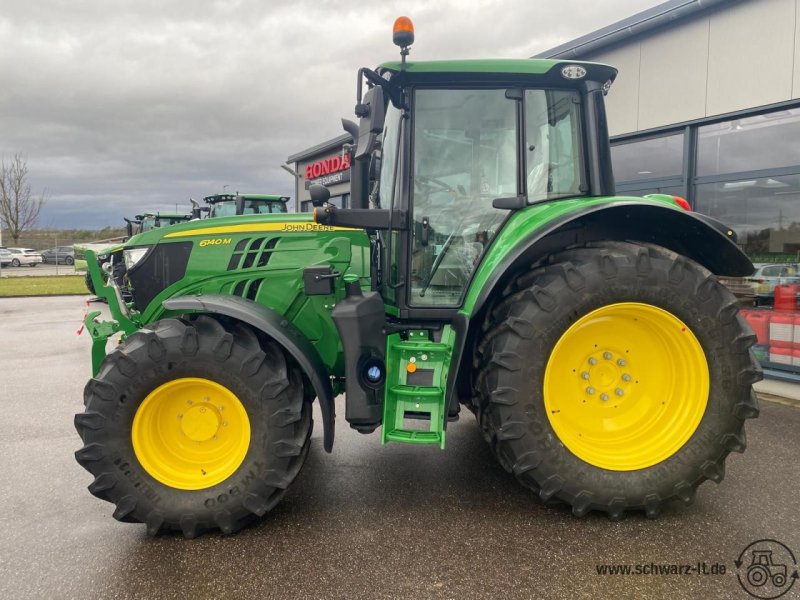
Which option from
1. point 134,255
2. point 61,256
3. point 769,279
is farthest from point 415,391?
point 61,256

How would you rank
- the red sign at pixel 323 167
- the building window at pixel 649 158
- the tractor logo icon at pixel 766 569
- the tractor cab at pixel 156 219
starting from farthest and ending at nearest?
the red sign at pixel 323 167 < the tractor cab at pixel 156 219 < the building window at pixel 649 158 < the tractor logo icon at pixel 766 569

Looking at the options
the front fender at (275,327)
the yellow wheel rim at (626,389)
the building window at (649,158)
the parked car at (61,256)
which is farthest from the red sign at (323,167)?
the parked car at (61,256)

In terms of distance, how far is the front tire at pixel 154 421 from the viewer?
2.65 m

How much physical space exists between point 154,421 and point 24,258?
3619 centimetres

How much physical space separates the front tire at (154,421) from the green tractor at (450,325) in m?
0.01

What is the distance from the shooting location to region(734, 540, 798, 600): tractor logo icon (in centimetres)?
226

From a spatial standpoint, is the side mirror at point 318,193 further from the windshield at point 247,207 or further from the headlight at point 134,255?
the windshield at point 247,207

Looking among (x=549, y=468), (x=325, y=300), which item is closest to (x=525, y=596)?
(x=549, y=468)

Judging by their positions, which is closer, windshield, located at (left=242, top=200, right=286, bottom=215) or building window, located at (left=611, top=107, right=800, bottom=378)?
building window, located at (left=611, top=107, right=800, bottom=378)

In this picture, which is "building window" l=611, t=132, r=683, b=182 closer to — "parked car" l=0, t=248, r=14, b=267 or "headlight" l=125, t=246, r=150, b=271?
"headlight" l=125, t=246, r=150, b=271

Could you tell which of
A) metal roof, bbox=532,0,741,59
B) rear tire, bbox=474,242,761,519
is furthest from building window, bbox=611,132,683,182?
rear tire, bbox=474,242,761,519

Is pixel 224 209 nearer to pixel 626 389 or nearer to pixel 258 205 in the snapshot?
pixel 258 205

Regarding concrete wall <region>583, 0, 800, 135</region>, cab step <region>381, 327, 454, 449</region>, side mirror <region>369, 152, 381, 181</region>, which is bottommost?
cab step <region>381, 327, 454, 449</region>

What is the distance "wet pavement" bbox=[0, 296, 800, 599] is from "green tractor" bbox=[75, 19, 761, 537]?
0.55 ft
